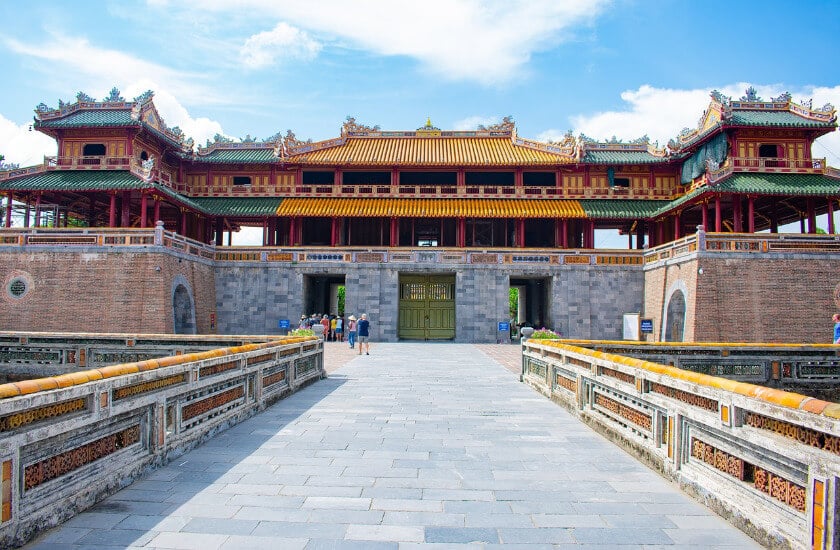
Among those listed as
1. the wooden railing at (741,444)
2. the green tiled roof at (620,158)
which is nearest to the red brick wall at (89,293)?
the wooden railing at (741,444)

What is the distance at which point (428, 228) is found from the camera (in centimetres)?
3275

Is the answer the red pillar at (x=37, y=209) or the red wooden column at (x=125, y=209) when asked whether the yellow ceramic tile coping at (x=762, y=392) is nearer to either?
the red wooden column at (x=125, y=209)

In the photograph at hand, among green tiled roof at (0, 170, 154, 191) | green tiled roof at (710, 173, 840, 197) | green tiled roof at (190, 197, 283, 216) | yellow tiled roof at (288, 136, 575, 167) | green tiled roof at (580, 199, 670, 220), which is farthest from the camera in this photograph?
yellow tiled roof at (288, 136, 575, 167)

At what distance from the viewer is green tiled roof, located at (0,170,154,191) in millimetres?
24922

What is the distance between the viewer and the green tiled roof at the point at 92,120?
2628 cm

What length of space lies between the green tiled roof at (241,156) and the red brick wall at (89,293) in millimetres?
9946

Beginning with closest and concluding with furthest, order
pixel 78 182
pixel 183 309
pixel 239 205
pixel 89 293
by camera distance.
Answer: pixel 89 293
pixel 183 309
pixel 78 182
pixel 239 205

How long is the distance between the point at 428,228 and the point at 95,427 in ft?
93.6

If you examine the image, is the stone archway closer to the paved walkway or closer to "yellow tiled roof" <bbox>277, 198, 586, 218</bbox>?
"yellow tiled roof" <bbox>277, 198, 586, 218</bbox>

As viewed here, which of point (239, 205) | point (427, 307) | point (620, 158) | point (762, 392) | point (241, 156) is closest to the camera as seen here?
point (762, 392)

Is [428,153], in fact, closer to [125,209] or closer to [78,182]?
[125,209]

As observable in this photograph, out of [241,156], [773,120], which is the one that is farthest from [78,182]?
[773,120]

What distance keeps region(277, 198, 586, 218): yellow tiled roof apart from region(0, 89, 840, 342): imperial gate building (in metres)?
0.13

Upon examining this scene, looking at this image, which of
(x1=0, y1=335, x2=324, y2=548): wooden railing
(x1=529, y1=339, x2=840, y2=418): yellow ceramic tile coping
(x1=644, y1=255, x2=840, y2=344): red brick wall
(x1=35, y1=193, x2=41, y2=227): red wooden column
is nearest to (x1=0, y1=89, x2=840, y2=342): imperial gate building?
(x1=644, y1=255, x2=840, y2=344): red brick wall
